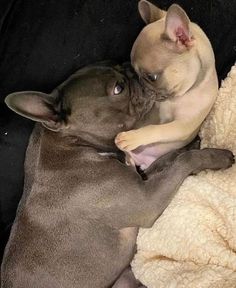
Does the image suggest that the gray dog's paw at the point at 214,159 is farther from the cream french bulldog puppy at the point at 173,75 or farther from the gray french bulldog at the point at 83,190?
the cream french bulldog puppy at the point at 173,75

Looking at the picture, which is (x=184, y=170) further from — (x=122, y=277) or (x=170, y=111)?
(x=122, y=277)

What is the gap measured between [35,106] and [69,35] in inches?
19.0

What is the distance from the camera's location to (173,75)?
2.56 metres

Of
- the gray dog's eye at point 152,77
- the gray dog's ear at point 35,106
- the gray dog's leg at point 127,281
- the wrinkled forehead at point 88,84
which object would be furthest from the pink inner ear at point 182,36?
the gray dog's leg at point 127,281

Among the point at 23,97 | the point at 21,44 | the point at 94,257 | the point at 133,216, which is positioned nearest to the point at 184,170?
the point at 133,216

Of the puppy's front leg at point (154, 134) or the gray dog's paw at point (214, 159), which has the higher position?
the puppy's front leg at point (154, 134)

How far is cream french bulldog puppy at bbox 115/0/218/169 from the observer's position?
254 centimetres

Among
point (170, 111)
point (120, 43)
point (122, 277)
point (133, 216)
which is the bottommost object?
point (122, 277)

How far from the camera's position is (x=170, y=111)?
105 inches

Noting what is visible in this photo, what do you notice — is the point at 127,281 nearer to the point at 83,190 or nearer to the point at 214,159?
the point at 83,190

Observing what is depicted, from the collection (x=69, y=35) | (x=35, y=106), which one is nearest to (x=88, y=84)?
(x=35, y=106)

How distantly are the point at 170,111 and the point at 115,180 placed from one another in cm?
36

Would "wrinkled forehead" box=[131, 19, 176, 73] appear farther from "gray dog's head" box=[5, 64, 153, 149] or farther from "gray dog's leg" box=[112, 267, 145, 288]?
"gray dog's leg" box=[112, 267, 145, 288]

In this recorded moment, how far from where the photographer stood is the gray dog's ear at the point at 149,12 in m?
2.65
